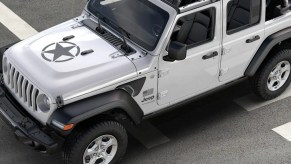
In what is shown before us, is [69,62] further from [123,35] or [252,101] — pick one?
Result: [252,101]

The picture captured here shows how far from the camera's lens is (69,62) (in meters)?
7.62

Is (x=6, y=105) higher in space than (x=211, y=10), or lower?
lower

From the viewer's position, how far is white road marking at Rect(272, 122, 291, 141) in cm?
866

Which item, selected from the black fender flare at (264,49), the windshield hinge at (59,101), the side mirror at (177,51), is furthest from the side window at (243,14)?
the windshield hinge at (59,101)

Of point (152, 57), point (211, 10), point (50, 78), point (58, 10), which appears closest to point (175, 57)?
point (152, 57)

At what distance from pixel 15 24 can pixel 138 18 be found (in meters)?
3.83

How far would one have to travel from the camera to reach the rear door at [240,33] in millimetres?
8250

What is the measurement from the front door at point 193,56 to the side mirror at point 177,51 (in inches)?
10.3

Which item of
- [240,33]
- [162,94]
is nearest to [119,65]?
[162,94]

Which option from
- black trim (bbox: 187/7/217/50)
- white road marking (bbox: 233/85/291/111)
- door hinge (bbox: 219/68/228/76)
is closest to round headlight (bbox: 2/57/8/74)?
black trim (bbox: 187/7/217/50)

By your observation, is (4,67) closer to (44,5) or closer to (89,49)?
(89,49)

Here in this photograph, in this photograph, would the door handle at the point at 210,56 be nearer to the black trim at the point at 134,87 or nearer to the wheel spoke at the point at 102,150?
the black trim at the point at 134,87

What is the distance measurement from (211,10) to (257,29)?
0.85 meters

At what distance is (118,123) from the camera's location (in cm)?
764
